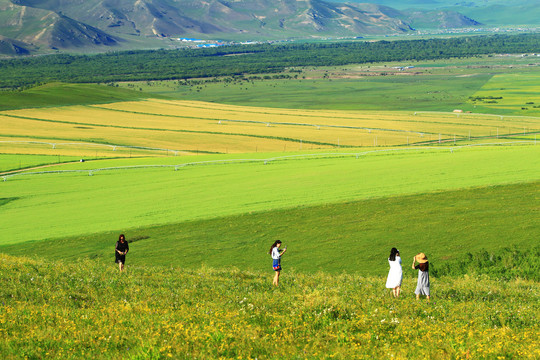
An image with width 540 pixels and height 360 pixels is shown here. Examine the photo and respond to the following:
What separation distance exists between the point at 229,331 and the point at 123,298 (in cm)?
569

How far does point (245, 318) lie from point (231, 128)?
338 ft

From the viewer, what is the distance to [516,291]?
24172 mm

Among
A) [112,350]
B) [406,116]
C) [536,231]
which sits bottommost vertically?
[112,350]

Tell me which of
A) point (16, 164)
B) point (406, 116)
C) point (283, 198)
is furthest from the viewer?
point (406, 116)

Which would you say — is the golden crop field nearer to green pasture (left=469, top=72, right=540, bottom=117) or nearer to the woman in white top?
green pasture (left=469, top=72, right=540, bottom=117)

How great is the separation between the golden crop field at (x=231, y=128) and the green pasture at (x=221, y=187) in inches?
1054

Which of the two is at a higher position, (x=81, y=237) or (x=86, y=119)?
(x=86, y=119)

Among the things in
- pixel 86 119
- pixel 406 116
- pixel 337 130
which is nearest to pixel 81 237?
pixel 337 130

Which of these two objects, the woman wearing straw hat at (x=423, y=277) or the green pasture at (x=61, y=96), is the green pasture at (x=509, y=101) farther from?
the woman wearing straw hat at (x=423, y=277)

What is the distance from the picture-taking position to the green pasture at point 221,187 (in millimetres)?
45000

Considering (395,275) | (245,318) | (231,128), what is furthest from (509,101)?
(245,318)

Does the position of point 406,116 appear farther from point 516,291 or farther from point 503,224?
point 516,291

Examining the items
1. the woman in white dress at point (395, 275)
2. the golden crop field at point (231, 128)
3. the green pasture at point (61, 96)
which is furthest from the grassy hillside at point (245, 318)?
the green pasture at point (61, 96)

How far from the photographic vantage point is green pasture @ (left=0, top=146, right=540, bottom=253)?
45.0 metres
